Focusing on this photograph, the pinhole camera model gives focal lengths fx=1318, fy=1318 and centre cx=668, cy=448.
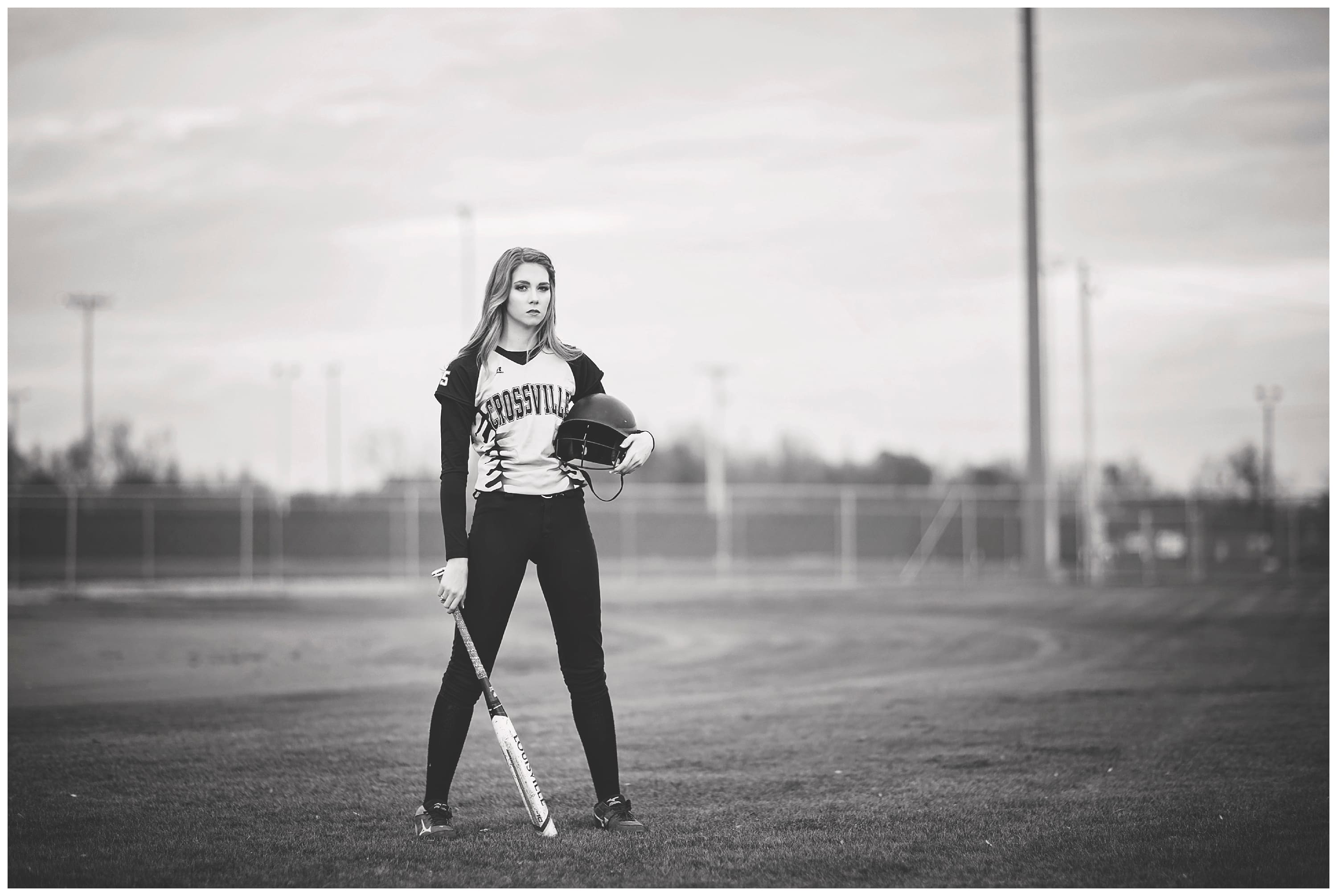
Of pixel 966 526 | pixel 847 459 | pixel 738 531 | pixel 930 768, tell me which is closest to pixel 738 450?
pixel 847 459

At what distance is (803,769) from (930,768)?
58 centimetres

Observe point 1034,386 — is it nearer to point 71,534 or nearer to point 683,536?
point 683,536

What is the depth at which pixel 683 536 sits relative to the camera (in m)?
41.3

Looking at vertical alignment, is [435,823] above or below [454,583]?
below

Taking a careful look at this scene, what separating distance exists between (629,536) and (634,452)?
3544cm

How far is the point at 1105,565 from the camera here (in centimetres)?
3122

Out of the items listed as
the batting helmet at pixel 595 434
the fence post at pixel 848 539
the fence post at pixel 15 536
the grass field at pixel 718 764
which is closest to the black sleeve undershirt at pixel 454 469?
the batting helmet at pixel 595 434

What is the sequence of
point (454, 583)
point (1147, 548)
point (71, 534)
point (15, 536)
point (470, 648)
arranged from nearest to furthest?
point (454, 583)
point (470, 648)
point (71, 534)
point (15, 536)
point (1147, 548)

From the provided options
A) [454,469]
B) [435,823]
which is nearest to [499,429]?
[454,469]

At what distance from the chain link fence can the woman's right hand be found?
27.3m

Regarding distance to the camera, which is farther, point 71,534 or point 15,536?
point 15,536

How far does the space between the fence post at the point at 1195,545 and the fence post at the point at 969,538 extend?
4.87 metres

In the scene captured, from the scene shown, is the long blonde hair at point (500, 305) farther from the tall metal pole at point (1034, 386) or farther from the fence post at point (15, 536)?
the fence post at point (15, 536)

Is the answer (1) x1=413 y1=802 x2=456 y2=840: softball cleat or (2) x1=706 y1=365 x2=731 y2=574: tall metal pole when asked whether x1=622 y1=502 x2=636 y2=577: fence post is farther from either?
(1) x1=413 y1=802 x2=456 y2=840: softball cleat
